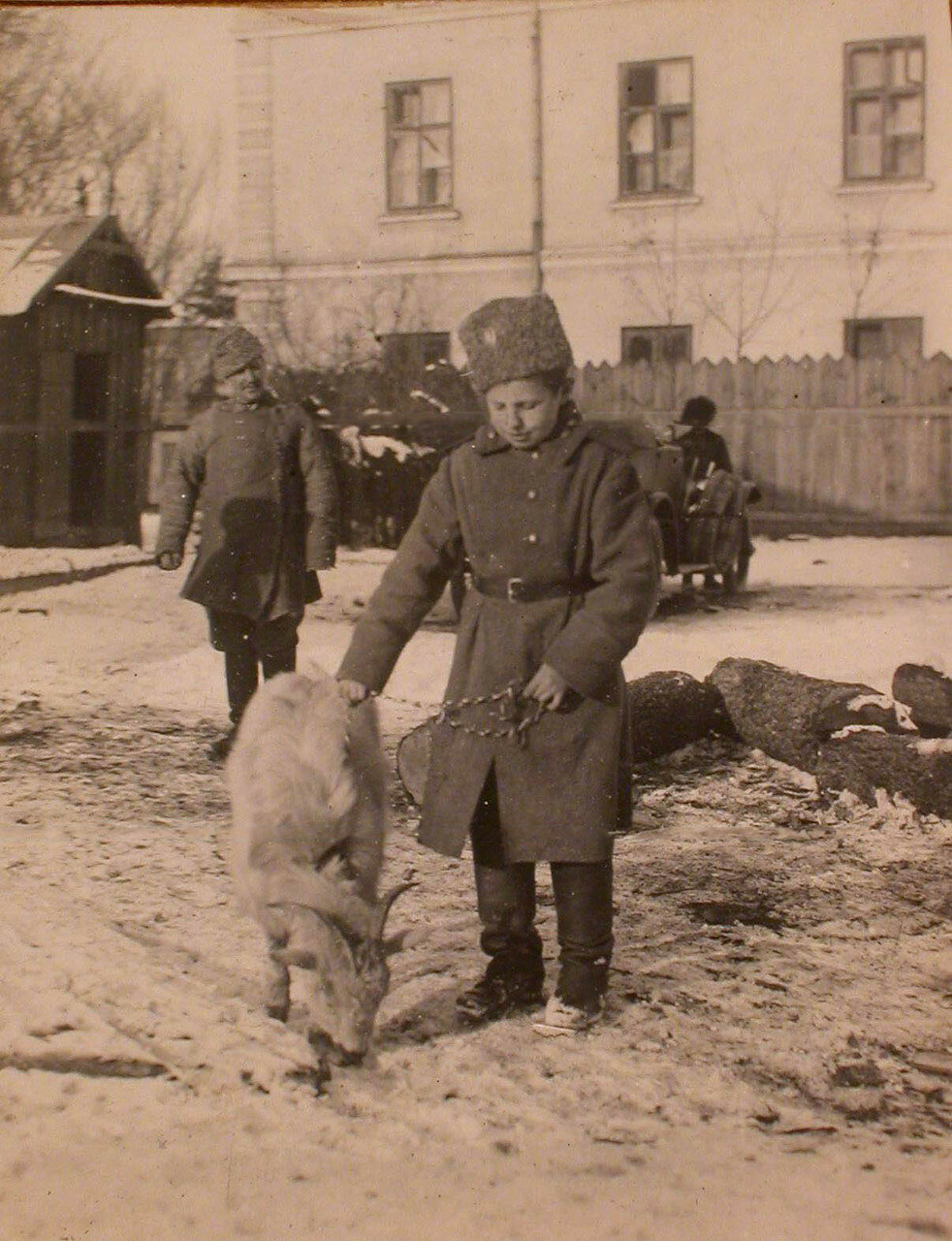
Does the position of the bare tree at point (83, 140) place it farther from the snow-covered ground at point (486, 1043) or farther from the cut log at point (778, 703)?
the cut log at point (778, 703)

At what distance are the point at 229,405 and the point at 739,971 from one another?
3.05 m

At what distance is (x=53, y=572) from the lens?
5.78 metres

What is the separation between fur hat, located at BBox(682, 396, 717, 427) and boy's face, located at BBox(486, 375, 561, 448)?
20.9 feet

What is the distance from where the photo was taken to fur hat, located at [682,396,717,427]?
29.4ft

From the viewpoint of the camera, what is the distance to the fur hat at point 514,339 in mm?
2654

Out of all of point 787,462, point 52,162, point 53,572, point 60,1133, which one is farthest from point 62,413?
point 60,1133

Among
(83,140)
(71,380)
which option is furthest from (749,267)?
(71,380)

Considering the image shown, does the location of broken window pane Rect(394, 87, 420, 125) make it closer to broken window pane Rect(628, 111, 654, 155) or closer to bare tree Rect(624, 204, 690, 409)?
broken window pane Rect(628, 111, 654, 155)

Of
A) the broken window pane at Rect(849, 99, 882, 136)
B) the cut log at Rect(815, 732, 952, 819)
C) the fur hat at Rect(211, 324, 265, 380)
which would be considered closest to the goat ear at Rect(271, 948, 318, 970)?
the cut log at Rect(815, 732, 952, 819)

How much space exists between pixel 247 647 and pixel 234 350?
3.94 feet

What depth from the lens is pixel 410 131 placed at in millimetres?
5289

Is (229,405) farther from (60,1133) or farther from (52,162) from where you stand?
(60,1133)

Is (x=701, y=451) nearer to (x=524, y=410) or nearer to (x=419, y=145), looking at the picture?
(x=419, y=145)

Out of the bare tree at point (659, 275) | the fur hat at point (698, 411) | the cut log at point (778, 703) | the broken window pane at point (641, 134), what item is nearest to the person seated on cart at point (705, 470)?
the fur hat at point (698, 411)
